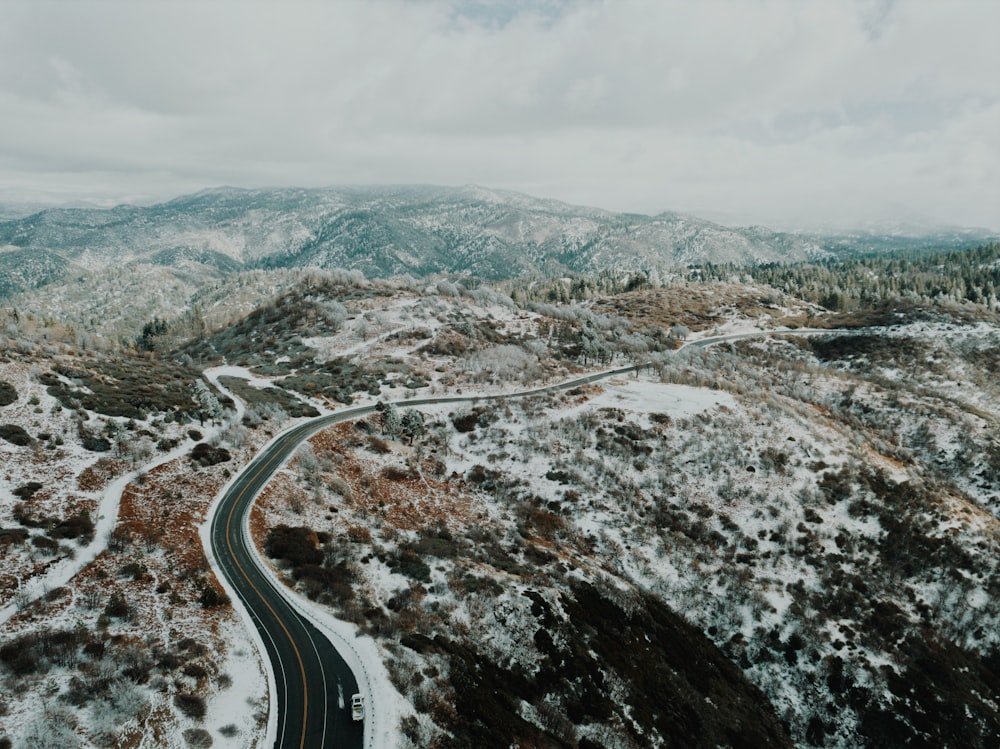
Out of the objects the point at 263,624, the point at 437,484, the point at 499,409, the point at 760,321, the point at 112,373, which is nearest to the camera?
the point at 263,624

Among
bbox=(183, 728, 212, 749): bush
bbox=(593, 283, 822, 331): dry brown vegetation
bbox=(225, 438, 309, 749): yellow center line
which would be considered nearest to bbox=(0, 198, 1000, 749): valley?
bbox=(183, 728, 212, 749): bush

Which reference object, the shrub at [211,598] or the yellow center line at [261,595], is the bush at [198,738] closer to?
the yellow center line at [261,595]

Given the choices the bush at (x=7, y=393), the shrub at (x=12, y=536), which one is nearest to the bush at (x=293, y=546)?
the shrub at (x=12, y=536)

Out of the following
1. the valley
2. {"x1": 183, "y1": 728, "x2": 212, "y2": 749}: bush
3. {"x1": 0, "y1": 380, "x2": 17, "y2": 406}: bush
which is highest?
{"x1": 0, "y1": 380, "x2": 17, "y2": 406}: bush

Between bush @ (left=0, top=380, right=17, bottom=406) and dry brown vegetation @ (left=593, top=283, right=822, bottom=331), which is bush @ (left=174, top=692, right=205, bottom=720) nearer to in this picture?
bush @ (left=0, top=380, right=17, bottom=406)

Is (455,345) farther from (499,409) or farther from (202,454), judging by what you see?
(202,454)

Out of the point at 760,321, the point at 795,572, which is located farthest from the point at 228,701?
the point at 760,321

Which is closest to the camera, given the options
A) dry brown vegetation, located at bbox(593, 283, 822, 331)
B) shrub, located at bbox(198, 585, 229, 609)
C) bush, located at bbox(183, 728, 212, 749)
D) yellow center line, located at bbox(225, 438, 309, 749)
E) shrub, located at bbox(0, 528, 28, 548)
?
bush, located at bbox(183, 728, 212, 749)

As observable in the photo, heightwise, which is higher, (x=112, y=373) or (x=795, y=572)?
(x=112, y=373)

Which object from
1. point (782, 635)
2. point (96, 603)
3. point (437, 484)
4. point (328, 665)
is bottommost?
point (782, 635)
